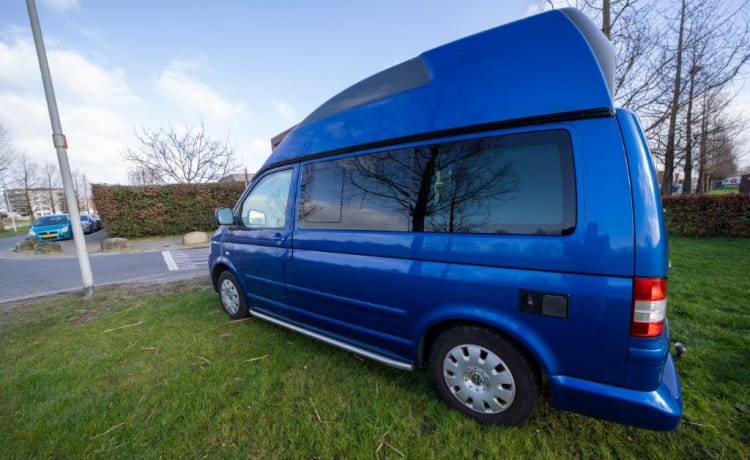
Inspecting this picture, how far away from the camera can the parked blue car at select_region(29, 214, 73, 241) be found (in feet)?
51.2

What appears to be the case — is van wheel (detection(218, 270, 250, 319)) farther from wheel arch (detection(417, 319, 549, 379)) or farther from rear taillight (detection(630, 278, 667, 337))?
rear taillight (detection(630, 278, 667, 337))

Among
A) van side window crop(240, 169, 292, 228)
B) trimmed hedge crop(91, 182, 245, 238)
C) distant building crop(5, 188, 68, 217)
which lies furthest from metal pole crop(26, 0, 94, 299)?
distant building crop(5, 188, 68, 217)

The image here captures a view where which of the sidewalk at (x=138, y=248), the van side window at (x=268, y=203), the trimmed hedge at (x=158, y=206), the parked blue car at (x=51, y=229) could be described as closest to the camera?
the van side window at (x=268, y=203)

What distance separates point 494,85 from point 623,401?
6.42ft

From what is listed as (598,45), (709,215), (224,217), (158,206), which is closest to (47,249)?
(158,206)

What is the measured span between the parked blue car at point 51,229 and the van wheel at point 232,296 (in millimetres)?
18990

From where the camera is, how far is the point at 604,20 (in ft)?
25.0

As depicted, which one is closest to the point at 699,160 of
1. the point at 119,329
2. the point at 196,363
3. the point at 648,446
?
the point at 648,446

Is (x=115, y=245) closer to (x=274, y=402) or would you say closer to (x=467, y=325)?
(x=274, y=402)

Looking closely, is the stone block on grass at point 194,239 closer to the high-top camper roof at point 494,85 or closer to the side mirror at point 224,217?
the side mirror at point 224,217

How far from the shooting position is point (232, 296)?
154 inches

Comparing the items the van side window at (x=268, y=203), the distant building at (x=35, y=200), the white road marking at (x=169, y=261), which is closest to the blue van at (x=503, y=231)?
the van side window at (x=268, y=203)

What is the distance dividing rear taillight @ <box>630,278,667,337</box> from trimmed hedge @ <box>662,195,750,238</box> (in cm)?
1095

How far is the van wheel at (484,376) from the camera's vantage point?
1821mm
